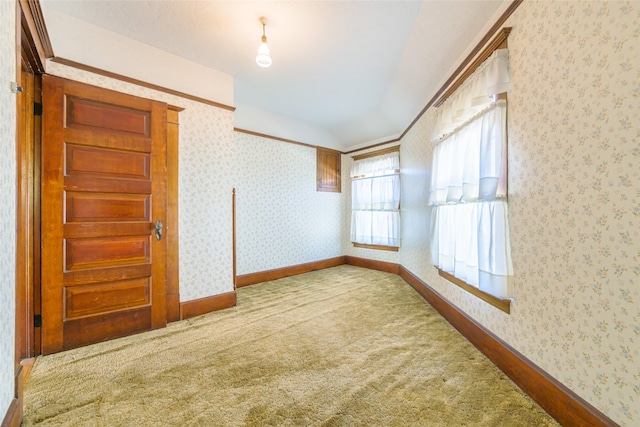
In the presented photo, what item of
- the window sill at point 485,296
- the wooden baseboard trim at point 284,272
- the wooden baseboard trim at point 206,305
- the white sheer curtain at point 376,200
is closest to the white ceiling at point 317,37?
the white sheer curtain at point 376,200

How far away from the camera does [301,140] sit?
4773 mm

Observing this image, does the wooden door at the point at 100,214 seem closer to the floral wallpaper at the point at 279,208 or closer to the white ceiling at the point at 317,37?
the white ceiling at the point at 317,37

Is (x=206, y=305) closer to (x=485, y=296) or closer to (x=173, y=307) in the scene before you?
(x=173, y=307)

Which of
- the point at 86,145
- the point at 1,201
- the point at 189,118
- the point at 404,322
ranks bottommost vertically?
the point at 404,322

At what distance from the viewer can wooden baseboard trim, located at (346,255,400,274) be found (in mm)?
4668

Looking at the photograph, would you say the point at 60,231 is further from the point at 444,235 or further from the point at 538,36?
the point at 538,36

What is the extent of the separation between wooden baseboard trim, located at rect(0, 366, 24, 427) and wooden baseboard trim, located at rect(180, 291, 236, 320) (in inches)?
51.4

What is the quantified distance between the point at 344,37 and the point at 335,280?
326 cm

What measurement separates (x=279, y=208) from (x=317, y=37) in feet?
8.54

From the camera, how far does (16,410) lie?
1.26m

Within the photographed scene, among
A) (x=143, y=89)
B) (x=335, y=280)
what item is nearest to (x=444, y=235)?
(x=335, y=280)

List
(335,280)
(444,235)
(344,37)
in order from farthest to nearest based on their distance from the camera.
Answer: (335,280) → (444,235) → (344,37)

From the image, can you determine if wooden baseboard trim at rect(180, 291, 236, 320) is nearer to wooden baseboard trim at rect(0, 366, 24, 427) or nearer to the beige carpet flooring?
the beige carpet flooring

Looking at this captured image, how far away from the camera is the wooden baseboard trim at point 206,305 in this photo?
105 inches
